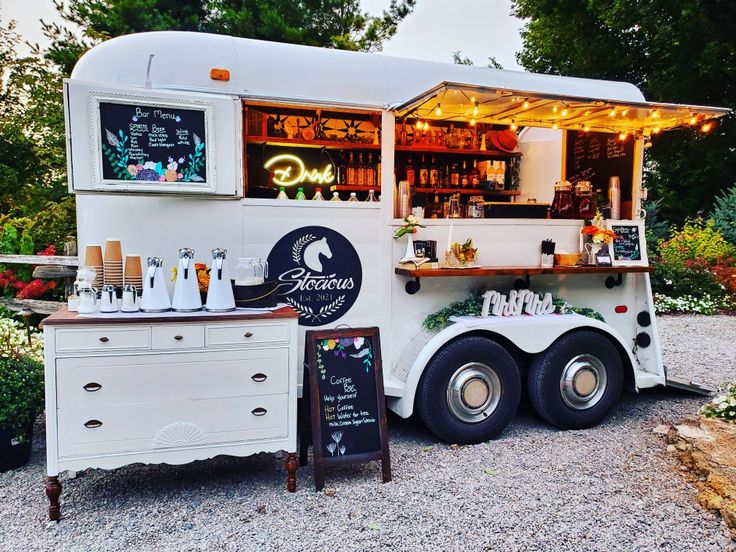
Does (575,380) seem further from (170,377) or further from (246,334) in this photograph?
(170,377)

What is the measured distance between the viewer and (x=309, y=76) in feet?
12.4

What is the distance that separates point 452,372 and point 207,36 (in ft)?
9.40

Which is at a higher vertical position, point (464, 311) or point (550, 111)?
point (550, 111)

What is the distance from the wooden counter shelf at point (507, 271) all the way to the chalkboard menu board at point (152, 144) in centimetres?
161

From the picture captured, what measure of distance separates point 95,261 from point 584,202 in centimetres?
378

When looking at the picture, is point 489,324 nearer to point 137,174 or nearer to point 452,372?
point 452,372

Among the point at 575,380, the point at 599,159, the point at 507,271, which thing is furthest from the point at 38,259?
the point at 599,159

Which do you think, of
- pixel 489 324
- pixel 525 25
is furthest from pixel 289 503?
pixel 525 25

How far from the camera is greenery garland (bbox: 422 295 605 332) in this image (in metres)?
4.08

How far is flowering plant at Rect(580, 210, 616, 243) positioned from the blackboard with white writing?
0.42ft

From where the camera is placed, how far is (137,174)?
10.9 feet

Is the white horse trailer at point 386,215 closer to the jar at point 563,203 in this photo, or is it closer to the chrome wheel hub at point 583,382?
the chrome wheel hub at point 583,382

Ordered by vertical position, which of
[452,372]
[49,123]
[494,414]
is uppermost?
[49,123]

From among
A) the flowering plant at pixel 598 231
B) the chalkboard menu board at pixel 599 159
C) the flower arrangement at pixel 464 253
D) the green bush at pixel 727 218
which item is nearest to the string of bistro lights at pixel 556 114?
the chalkboard menu board at pixel 599 159
